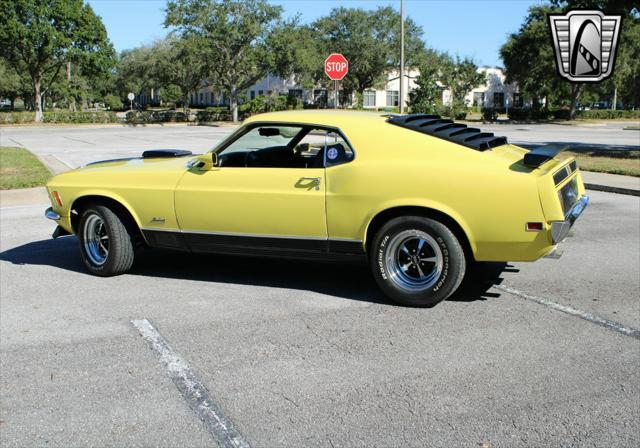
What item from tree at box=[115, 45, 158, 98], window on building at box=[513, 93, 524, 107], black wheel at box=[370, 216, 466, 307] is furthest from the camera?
tree at box=[115, 45, 158, 98]

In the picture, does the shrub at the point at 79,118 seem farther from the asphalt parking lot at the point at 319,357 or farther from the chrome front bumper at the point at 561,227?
the chrome front bumper at the point at 561,227

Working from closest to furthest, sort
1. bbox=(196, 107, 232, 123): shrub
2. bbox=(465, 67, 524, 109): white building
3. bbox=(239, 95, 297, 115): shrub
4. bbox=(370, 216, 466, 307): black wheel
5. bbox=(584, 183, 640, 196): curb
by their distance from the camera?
1. bbox=(370, 216, 466, 307): black wheel
2. bbox=(584, 183, 640, 196): curb
3. bbox=(239, 95, 297, 115): shrub
4. bbox=(196, 107, 232, 123): shrub
5. bbox=(465, 67, 524, 109): white building

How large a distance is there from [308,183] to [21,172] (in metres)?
12.1

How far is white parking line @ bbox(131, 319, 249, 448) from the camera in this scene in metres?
3.26

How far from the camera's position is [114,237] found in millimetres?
6070

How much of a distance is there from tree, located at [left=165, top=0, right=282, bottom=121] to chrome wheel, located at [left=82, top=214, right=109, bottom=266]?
4500 centimetres

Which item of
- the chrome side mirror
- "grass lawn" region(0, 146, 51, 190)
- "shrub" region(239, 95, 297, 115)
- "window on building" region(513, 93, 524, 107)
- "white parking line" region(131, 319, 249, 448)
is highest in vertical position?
"window on building" region(513, 93, 524, 107)

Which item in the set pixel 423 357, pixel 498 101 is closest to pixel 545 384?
pixel 423 357

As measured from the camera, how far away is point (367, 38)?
6906 centimetres

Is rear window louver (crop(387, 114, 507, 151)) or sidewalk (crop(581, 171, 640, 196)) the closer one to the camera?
rear window louver (crop(387, 114, 507, 151))

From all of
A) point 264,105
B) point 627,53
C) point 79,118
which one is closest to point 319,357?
point 79,118

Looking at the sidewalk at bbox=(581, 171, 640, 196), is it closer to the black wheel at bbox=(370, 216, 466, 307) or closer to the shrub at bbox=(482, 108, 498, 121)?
the black wheel at bbox=(370, 216, 466, 307)

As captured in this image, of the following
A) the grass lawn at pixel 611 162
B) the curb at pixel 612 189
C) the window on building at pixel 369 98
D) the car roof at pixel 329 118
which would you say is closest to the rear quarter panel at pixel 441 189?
the car roof at pixel 329 118

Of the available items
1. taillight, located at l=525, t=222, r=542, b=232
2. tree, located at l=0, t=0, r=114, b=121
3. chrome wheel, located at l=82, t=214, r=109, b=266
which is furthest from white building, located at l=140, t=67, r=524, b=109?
taillight, located at l=525, t=222, r=542, b=232
